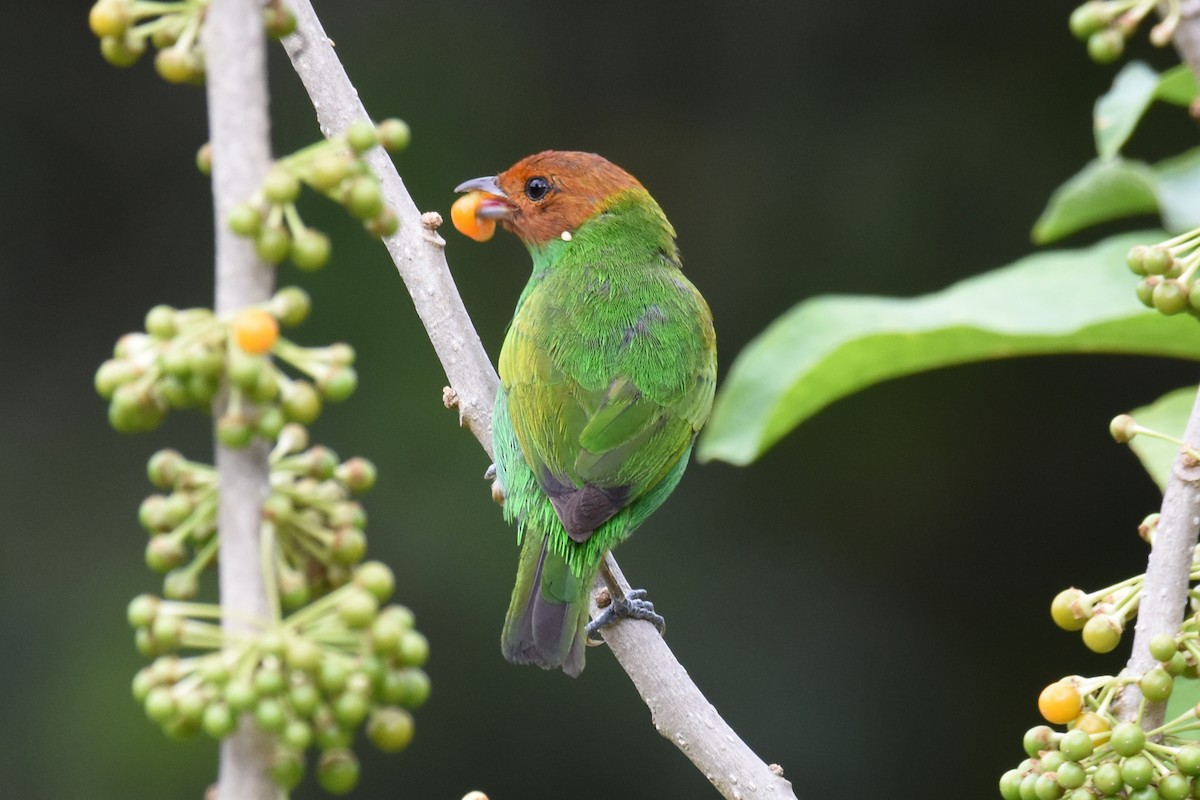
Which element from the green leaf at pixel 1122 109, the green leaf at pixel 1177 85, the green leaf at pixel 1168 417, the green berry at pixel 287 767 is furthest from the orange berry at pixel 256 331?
the green leaf at pixel 1177 85

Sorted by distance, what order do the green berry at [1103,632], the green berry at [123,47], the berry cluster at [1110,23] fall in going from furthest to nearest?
1. the green berry at [1103,632]
2. the berry cluster at [1110,23]
3. the green berry at [123,47]

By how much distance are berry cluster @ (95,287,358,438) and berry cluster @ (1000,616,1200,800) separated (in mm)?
613

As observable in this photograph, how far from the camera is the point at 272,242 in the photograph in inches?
30.8

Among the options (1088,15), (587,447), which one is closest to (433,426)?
(587,447)

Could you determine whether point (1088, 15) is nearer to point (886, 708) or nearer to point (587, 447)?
point (587, 447)

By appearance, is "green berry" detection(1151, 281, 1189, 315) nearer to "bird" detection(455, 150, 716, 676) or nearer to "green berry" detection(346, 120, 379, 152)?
"green berry" detection(346, 120, 379, 152)

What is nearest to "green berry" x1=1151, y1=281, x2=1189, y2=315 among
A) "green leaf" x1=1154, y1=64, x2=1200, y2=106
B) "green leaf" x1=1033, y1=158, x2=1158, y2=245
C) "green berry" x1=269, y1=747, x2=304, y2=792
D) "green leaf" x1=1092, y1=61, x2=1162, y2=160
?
"green berry" x1=269, y1=747, x2=304, y2=792

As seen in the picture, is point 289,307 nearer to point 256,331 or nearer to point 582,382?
point 256,331

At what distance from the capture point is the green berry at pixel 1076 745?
1061 mm

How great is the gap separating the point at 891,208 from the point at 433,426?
1771 mm

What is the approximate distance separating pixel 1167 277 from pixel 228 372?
0.73 m

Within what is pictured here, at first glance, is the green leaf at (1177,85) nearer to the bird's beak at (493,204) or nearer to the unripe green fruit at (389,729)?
the bird's beak at (493,204)

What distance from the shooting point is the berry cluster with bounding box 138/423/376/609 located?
815mm

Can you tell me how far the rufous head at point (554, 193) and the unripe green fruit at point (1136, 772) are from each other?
2.05 m
